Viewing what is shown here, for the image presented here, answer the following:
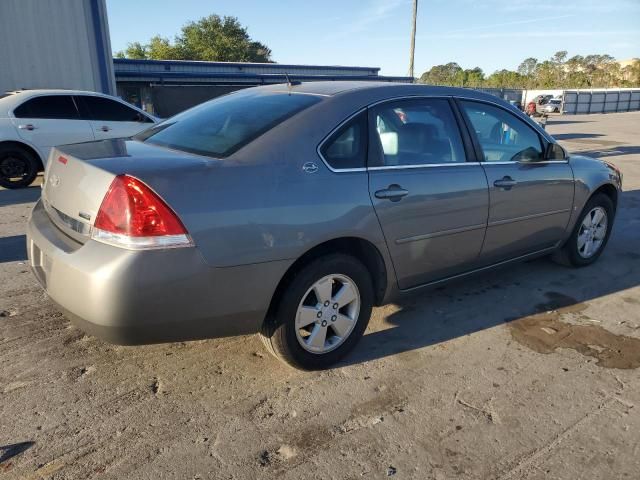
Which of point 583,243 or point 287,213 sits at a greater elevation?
point 287,213

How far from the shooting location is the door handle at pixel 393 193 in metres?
3.00

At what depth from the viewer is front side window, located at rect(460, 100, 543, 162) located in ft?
12.3

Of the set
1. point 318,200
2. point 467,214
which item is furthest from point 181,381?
point 467,214

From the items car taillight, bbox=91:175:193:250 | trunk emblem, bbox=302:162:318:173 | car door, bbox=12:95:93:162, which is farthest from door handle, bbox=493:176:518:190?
car door, bbox=12:95:93:162

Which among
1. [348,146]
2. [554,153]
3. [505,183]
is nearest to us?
[348,146]

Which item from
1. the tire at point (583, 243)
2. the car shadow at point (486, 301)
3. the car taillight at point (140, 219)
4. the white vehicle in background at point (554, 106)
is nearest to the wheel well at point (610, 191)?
the tire at point (583, 243)

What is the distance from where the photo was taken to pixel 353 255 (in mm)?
3059

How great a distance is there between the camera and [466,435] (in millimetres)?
2504

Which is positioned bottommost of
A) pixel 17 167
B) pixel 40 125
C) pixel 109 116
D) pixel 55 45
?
pixel 17 167

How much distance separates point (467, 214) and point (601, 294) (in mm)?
1751

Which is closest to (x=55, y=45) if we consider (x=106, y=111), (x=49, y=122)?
(x=106, y=111)

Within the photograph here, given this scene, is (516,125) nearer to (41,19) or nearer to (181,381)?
(181,381)

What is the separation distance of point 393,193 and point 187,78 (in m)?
22.5

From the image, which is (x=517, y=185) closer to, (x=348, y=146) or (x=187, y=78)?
(x=348, y=146)
